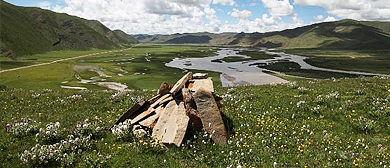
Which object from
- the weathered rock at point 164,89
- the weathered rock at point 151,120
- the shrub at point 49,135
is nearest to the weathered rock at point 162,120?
the weathered rock at point 151,120

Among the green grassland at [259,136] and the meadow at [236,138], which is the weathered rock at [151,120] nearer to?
the meadow at [236,138]

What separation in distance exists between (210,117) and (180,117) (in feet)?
3.96

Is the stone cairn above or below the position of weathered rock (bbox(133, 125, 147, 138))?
above

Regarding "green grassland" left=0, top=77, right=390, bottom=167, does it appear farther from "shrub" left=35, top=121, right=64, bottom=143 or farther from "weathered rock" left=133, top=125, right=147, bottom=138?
"shrub" left=35, top=121, right=64, bottom=143

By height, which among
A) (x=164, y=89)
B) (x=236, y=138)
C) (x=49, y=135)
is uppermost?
(x=164, y=89)

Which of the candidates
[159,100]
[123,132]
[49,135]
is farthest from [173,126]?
[49,135]

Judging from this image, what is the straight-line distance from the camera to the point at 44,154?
8586mm

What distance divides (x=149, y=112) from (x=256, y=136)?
187 inches

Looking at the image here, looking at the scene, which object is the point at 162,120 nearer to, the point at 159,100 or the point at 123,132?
the point at 123,132

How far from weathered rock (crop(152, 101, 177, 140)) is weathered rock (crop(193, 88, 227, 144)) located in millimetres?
1229

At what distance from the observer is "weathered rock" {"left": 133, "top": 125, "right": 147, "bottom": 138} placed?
1043 centimetres

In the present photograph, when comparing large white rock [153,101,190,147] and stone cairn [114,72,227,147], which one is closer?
large white rock [153,101,190,147]

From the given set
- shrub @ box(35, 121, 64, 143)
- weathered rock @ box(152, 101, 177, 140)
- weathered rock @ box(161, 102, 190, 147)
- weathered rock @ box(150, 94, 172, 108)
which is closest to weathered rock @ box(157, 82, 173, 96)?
weathered rock @ box(150, 94, 172, 108)

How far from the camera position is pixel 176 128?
33.1 ft
